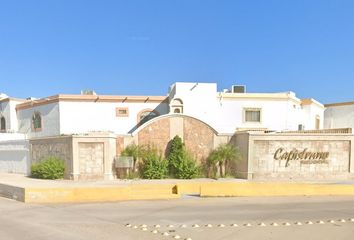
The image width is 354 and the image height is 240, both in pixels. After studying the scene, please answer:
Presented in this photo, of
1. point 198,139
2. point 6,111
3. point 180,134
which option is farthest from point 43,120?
point 198,139

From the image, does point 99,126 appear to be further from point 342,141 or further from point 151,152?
point 342,141

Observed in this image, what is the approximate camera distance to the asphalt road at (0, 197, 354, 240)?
7.11 m

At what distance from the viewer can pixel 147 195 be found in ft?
39.5

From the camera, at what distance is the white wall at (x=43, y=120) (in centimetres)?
2631

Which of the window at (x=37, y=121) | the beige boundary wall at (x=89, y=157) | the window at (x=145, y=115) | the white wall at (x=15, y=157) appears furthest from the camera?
the window at (x=37, y=121)

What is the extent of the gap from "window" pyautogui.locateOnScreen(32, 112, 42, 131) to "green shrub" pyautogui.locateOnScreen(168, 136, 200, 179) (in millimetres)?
16280

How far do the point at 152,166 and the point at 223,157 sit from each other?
4715 millimetres

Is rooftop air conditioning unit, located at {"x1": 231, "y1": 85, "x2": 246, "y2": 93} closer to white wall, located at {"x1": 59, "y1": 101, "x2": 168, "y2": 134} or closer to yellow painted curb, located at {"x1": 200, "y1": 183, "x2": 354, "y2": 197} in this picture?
white wall, located at {"x1": 59, "y1": 101, "x2": 168, "y2": 134}

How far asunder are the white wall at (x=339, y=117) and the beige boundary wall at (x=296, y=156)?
1631cm

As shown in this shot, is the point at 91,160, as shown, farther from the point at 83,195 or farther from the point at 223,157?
the point at 223,157

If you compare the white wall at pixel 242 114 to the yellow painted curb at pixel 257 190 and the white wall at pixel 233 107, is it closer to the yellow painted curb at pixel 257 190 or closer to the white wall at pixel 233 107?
the white wall at pixel 233 107

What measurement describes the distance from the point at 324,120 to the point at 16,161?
111ft

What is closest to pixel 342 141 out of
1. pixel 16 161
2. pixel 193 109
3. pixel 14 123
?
pixel 193 109

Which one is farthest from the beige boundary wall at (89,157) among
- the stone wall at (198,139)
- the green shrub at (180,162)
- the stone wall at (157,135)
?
the stone wall at (198,139)
